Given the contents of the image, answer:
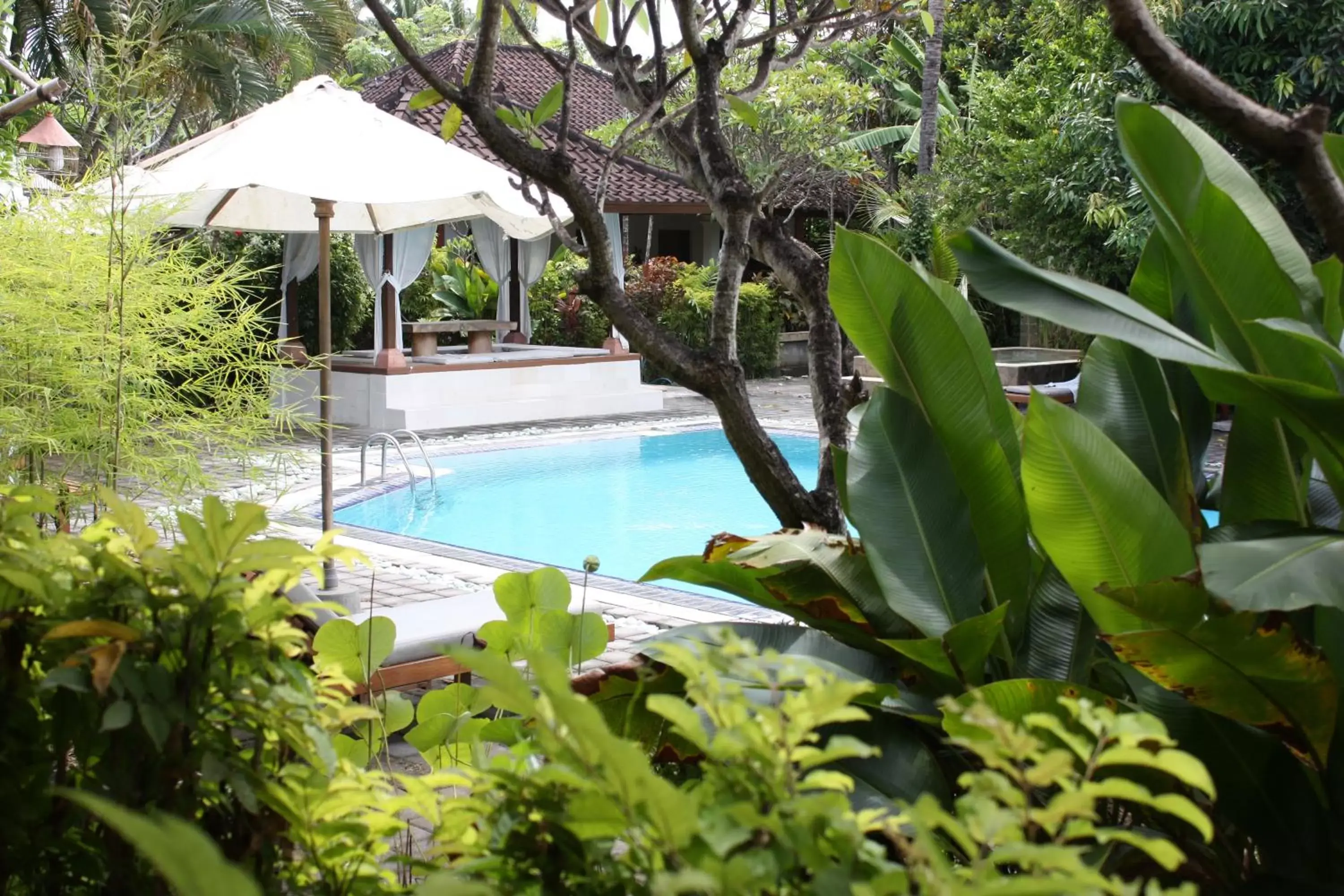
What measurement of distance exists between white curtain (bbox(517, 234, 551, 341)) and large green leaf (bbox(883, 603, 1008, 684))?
17.7 m

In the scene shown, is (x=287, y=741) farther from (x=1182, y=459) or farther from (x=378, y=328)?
(x=378, y=328)

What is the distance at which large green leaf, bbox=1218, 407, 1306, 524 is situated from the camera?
2307 mm

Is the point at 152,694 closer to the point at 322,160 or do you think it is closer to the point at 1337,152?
the point at 1337,152

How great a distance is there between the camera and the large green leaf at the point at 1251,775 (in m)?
2.00

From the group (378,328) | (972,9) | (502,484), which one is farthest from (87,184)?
(972,9)

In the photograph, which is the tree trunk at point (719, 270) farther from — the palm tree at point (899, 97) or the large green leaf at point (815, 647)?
the palm tree at point (899, 97)

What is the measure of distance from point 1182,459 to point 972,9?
27.0 meters

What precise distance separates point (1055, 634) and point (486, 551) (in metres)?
7.62

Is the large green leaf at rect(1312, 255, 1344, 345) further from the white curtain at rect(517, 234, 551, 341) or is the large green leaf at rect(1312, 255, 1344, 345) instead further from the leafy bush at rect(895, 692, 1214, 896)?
the white curtain at rect(517, 234, 551, 341)

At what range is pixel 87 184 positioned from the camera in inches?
205

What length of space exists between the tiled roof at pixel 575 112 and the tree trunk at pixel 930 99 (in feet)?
14.7

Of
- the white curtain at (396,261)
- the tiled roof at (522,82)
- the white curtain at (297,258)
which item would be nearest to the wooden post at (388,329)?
the white curtain at (396,261)

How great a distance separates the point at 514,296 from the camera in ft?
67.0

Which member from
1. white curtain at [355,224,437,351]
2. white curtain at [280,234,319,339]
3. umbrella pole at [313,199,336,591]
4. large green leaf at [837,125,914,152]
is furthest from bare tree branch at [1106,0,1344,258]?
large green leaf at [837,125,914,152]
